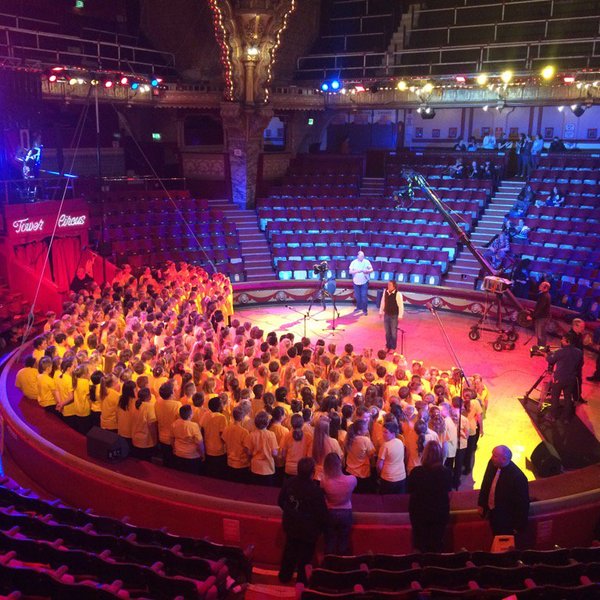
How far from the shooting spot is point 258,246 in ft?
69.1

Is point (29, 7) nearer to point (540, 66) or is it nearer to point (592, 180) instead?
point (540, 66)

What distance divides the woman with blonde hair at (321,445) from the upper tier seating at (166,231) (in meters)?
11.9

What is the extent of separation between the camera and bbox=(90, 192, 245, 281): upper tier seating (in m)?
18.5

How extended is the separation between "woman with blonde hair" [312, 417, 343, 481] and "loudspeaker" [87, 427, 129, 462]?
7.83ft

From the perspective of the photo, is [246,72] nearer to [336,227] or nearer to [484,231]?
[336,227]

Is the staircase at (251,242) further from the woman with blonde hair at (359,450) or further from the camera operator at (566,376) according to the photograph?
the woman with blonde hair at (359,450)

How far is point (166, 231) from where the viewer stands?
1966 centimetres

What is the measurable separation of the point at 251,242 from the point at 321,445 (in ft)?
48.6

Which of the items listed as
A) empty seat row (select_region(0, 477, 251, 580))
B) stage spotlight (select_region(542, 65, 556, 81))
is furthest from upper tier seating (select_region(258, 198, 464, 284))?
empty seat row (select_region(0, 477, 251, 580))

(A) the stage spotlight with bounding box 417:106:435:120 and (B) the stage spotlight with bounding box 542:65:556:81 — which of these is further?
(A) the stage spotlight with bounding box 417:106:435:120

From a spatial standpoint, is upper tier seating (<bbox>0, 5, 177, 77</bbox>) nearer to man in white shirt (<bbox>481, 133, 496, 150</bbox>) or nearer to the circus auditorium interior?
the circus auditorium interior

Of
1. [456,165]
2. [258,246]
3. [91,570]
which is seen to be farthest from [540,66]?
[91,570]

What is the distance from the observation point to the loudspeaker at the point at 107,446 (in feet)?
25.0

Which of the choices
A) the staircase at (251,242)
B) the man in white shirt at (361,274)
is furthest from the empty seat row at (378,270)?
the man in white shirt at (361,274)
